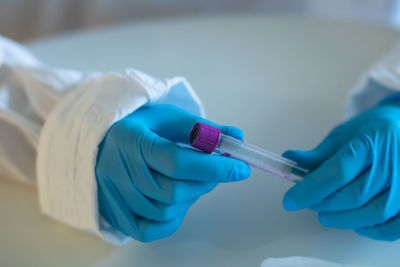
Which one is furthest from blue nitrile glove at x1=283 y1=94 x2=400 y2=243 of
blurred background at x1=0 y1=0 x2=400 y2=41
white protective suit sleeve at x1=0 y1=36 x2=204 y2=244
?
blurred background at x1=0 y1=0 x2=400 y2=41

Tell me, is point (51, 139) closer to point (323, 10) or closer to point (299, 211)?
point (299, 211)

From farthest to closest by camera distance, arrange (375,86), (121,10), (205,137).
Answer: (121,10)
(375,86)
(205,137)

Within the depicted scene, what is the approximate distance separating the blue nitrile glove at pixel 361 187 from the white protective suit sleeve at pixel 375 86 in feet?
0.57

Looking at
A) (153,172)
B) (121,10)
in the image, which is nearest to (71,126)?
(153,172)

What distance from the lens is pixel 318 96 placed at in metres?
0.83

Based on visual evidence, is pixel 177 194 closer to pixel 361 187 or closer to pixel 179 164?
pixel 179 164

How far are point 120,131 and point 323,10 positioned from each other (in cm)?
106

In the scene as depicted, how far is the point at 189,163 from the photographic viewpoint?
18.2 inches

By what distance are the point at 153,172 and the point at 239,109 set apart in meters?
0.33

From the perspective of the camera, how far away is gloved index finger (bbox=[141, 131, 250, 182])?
46 centimetres

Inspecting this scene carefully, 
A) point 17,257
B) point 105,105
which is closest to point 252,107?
point 105,105

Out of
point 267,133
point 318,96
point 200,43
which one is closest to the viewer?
point 267,133

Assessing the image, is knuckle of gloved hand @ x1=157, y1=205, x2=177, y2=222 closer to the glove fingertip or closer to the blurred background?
the glove fingertip

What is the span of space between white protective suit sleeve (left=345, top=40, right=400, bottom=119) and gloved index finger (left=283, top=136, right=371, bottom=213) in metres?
0.22
